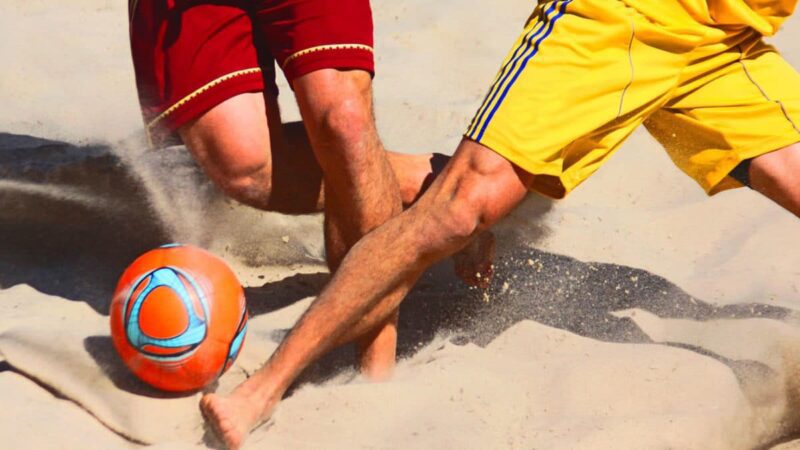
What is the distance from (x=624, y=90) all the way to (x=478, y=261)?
0.98 metres

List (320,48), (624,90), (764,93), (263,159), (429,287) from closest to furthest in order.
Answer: (624,90) < (320,48) < (764,93) < (263,159) < (429,287)

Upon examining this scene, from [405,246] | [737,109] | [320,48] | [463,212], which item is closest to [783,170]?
[737,109]

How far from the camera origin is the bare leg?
3.31 m

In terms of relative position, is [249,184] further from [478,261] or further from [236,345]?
[478,261]

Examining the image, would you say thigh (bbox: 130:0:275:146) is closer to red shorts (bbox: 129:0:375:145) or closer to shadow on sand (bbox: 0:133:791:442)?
red shorts (bbox: 129:0:375:145)

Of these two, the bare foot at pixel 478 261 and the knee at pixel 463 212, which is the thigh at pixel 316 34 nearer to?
the knee at pixel 463 212

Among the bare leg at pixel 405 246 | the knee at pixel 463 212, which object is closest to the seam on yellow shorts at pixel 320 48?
the bare leg at pixel 405 246

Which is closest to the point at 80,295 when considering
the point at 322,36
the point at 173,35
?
the point at 173,35

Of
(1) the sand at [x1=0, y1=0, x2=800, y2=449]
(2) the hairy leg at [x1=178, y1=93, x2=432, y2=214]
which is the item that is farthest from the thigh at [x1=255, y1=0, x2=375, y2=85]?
(1) the sand at [x1=0, y1=0, x2=800, y2=449]

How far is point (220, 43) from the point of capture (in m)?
3.71

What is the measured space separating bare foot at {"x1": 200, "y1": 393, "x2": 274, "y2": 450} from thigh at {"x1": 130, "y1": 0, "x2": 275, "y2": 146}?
100 cm

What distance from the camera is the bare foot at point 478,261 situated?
413 centimetres

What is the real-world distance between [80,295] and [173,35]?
3.44 ft

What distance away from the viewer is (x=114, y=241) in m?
4.53
